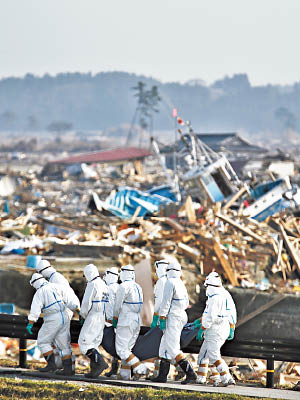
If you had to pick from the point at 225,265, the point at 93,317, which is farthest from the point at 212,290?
the point at 225,265

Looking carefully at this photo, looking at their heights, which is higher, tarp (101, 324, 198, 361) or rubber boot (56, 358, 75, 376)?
tarp (101, 324, 198, 361)

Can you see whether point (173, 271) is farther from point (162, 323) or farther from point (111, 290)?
point (111, 290)

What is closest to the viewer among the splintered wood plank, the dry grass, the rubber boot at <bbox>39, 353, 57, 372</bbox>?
the dry grass

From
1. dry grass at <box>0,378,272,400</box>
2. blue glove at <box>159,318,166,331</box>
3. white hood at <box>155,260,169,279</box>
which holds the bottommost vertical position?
dry grass at <box>0,378,272,400</box>

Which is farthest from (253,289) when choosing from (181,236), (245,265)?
(181,236)

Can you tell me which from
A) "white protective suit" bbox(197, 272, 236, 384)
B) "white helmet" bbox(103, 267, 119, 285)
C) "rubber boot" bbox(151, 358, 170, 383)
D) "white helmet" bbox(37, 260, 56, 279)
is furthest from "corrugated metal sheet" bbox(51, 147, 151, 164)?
"white protective suit" bbox(197, 272, 236, 384)

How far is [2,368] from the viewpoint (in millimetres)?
9141

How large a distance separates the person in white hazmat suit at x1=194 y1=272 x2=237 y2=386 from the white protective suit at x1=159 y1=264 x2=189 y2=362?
0.83 ft

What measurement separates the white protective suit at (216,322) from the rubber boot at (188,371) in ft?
0.53

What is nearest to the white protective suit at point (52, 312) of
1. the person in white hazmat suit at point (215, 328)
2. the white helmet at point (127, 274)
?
the white helmet at point (127, 274)

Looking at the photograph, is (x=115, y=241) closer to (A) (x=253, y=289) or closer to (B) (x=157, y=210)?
(A) (x=253, y=289)

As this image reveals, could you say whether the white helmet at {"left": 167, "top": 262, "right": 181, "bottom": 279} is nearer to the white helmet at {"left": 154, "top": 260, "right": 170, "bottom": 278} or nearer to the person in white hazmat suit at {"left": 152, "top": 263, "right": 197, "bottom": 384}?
the person in white hazmat suit at {"left": 152, "top": 263, "right": 197, "bottom": 384}

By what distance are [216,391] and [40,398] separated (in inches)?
70.2

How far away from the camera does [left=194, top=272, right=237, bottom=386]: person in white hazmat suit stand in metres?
8.09
